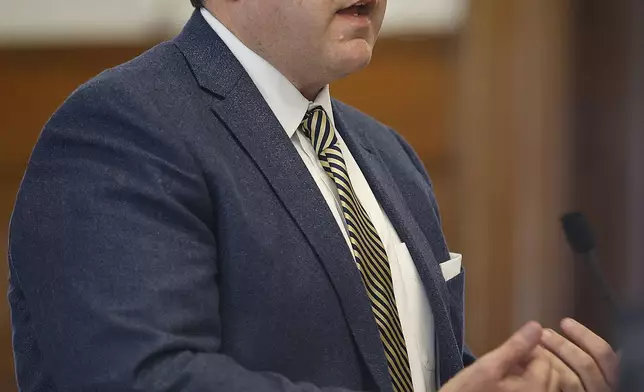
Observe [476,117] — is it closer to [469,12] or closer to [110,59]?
[469,12]

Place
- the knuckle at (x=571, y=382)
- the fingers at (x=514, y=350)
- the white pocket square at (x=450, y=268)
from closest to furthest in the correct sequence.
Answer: the fingers at (x=514, y=350), the knuckle at (x=571, y=382), the white pocket square at (x=450, y=268)

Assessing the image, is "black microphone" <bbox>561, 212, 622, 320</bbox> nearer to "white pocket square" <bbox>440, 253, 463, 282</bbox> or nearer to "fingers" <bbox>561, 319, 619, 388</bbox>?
"fingers" <bbox>561, 319, 619, 388</bbox>

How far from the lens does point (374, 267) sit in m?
1.38

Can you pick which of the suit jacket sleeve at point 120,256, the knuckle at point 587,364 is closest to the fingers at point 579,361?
the knuckle at point 587,364

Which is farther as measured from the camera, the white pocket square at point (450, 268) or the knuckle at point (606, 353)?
the white pocket square at point (450, 268)

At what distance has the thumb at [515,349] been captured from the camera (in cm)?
127

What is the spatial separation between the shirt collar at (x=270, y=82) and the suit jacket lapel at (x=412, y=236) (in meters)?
0.17

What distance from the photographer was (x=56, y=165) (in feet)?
3.98

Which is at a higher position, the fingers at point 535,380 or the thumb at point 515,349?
the thumb at point 515,349

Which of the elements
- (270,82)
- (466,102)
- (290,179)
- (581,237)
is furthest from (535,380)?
(466,102)

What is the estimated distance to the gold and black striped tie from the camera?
1.36 meters

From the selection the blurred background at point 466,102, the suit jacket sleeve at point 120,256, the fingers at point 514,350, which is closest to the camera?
the suit jacket sleeve at point 120,256

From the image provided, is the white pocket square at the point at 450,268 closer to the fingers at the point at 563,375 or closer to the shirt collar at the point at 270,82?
the fingers at the point at 563,375

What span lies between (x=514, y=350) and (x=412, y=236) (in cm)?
27
